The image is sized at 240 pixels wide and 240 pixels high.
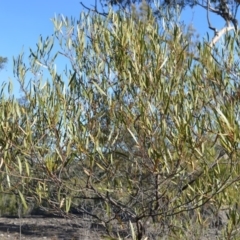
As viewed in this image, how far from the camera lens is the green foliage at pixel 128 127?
2.98m

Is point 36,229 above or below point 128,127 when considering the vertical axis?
above

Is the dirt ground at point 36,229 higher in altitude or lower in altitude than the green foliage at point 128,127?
higher

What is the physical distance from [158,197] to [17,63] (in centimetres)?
115

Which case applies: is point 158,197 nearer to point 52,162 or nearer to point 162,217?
point 162,217

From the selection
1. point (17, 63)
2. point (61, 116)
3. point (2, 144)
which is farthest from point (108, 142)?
point (17, 63)

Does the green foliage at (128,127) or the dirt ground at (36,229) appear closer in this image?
the green foliage at (128,127)

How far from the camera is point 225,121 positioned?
8.55 ft

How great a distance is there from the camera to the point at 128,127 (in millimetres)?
3109

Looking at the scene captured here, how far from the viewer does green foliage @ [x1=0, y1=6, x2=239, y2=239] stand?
2.98 m

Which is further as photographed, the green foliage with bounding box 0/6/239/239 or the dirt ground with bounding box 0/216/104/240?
the dirt ground with bounding box 0/216/104/240

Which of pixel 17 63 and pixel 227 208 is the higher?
pixel 17 63

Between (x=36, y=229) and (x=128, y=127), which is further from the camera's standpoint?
(x=36, y=229)

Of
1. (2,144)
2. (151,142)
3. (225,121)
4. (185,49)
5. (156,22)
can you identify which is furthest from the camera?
(156,22)

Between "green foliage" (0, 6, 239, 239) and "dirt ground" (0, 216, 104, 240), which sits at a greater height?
"dirt ground" (0, 216, 104, 240)
